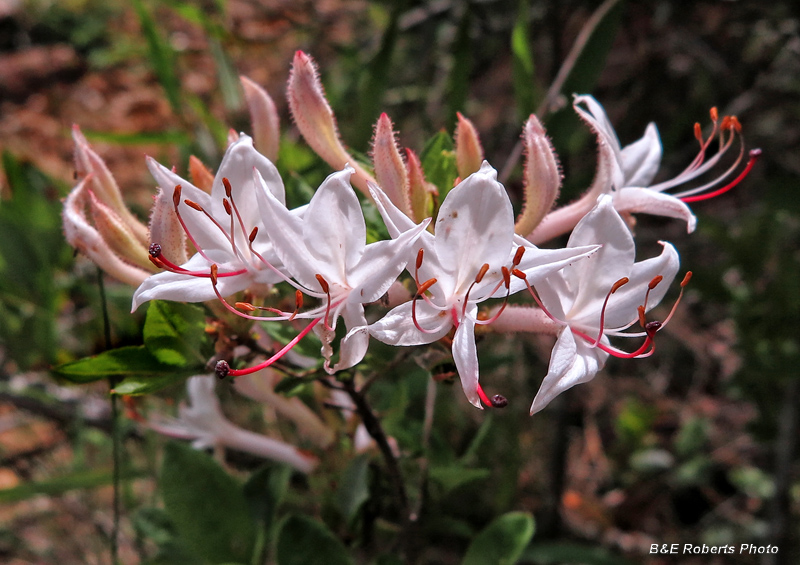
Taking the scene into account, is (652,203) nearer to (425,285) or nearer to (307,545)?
(425,285)

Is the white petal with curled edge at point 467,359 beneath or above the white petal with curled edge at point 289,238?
beneath

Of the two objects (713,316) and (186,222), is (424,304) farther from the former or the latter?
(713,316)

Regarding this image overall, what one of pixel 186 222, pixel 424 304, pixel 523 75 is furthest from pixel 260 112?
pixel 523 75

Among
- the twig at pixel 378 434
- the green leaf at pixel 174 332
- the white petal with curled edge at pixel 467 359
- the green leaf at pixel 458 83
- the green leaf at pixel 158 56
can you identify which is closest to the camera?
the white petal with curled edge at pixel 467 359

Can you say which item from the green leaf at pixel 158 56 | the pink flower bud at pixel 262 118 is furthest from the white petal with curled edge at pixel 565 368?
the green leaf at pixel 158 56

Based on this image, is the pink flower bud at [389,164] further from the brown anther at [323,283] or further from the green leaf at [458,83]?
the green leaf at [458,83]

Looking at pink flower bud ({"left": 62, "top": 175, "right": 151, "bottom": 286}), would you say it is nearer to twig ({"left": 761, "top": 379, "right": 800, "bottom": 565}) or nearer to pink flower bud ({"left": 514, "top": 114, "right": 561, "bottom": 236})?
pink flower bud ({"left": 514, "top": 114, "right": 561, "bottom": 236})
